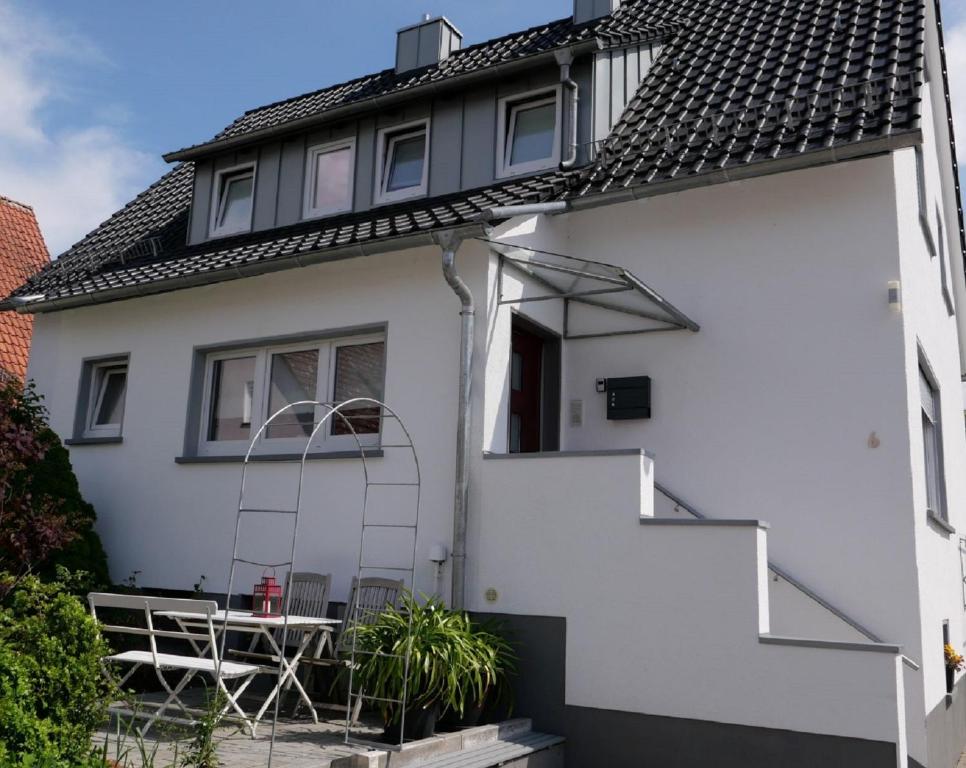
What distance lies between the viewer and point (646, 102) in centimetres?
954

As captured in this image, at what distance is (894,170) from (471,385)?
12.1ft

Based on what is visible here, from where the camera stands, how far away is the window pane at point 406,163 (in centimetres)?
1024

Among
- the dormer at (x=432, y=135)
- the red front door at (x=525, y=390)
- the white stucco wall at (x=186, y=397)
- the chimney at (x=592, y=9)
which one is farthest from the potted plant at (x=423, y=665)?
the chimney at (x=592, y=9)

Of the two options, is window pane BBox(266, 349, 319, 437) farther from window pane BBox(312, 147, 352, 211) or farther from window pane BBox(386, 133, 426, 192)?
window pane BBox(386, 133, 426, 192)

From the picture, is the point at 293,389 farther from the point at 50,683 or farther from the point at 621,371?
the point at 50,683

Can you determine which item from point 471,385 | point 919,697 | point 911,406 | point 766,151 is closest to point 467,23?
point 766,151

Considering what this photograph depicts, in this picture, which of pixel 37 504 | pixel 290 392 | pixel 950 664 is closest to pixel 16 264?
Answer: pixel 37 504

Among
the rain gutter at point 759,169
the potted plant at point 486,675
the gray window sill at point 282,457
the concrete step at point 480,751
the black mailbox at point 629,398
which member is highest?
the rain gutter at point 759,169

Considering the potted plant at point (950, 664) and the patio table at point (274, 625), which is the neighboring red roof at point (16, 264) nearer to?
the patio table at point (274, 625)

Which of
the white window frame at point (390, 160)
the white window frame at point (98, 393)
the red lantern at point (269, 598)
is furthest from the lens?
the white window frame at point (98, 393)

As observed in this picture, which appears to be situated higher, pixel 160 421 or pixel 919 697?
pixel 160 421

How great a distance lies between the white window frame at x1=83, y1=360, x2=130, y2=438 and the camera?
10.2 meters

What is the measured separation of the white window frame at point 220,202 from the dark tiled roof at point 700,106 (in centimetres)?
37

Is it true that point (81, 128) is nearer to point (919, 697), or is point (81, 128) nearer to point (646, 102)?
point (646, 102)
